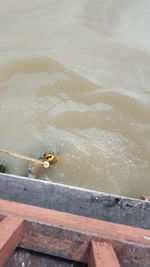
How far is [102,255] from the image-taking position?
0.96 metres

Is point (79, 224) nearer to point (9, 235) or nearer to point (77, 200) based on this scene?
point (9, 235)

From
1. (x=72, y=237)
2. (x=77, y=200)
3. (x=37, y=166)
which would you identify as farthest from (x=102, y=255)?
(x=37, y=166)

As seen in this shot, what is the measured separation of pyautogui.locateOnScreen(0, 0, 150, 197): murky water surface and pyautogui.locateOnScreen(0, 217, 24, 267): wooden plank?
158 centimetres

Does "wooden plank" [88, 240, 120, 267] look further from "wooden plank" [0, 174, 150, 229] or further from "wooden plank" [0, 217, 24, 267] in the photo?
"wooden plank" [0, 174, 150, 229]

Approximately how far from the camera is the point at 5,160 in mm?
2787

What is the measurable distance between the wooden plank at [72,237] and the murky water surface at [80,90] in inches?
59.3

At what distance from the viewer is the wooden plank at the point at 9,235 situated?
963mm

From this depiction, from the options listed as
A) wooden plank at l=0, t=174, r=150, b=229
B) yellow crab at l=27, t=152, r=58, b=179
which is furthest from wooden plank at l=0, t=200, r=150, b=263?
yellow crab at l=27, t=152, r=58, b=179

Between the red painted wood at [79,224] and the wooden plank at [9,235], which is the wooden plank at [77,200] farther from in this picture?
the wooden plank at [9,235]

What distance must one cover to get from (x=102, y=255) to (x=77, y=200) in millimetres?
933

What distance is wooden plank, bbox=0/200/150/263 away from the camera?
3.53 ft

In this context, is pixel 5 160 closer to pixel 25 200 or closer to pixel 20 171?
pixel 20 171

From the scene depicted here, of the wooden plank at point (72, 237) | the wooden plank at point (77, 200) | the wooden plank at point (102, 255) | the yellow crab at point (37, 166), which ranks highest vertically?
the wooden plank at point (102, 255)

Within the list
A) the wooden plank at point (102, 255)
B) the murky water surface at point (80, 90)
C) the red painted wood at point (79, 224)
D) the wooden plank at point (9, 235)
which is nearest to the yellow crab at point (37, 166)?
the murky water surface at point (80, 90)
